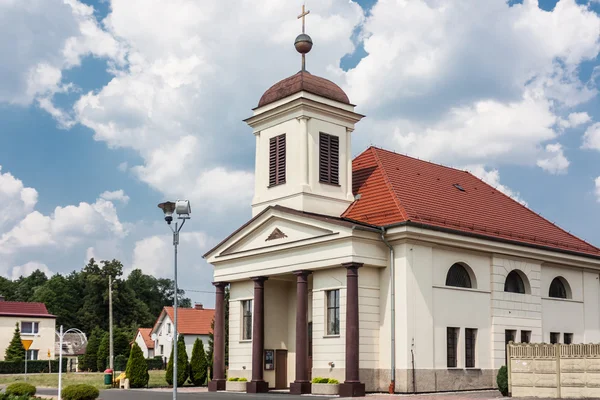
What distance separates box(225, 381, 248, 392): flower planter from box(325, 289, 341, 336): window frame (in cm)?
577

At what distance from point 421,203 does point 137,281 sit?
101905 mm

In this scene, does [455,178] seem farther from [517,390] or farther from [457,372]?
[517,390]

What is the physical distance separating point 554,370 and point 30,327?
225 feet

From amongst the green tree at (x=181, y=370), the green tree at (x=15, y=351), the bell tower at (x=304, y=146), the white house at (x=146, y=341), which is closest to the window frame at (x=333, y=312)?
the bell tower at (x=304, y=146)

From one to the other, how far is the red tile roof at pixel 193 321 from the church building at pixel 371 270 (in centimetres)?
4719

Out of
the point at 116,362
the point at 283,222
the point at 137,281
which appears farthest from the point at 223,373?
the point at 137,281

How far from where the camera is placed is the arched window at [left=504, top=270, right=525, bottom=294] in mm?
36438

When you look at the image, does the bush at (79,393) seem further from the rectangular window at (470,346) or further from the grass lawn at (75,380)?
the grass lawn at (75,380)

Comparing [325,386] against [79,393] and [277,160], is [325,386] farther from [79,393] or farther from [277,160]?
[277,160]

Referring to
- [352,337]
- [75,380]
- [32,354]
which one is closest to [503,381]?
[352,337]

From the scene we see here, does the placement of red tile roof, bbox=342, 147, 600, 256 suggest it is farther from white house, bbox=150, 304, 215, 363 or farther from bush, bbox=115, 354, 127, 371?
white house, bbox=150, 304, 215, 363

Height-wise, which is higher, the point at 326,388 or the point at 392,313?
the point at 392,313

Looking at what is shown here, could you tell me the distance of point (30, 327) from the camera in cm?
8462

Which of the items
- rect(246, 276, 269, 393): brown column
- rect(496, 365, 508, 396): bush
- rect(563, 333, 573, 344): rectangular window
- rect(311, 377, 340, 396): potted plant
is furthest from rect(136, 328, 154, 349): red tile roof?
rect(496, 365, 508, 396): bush
